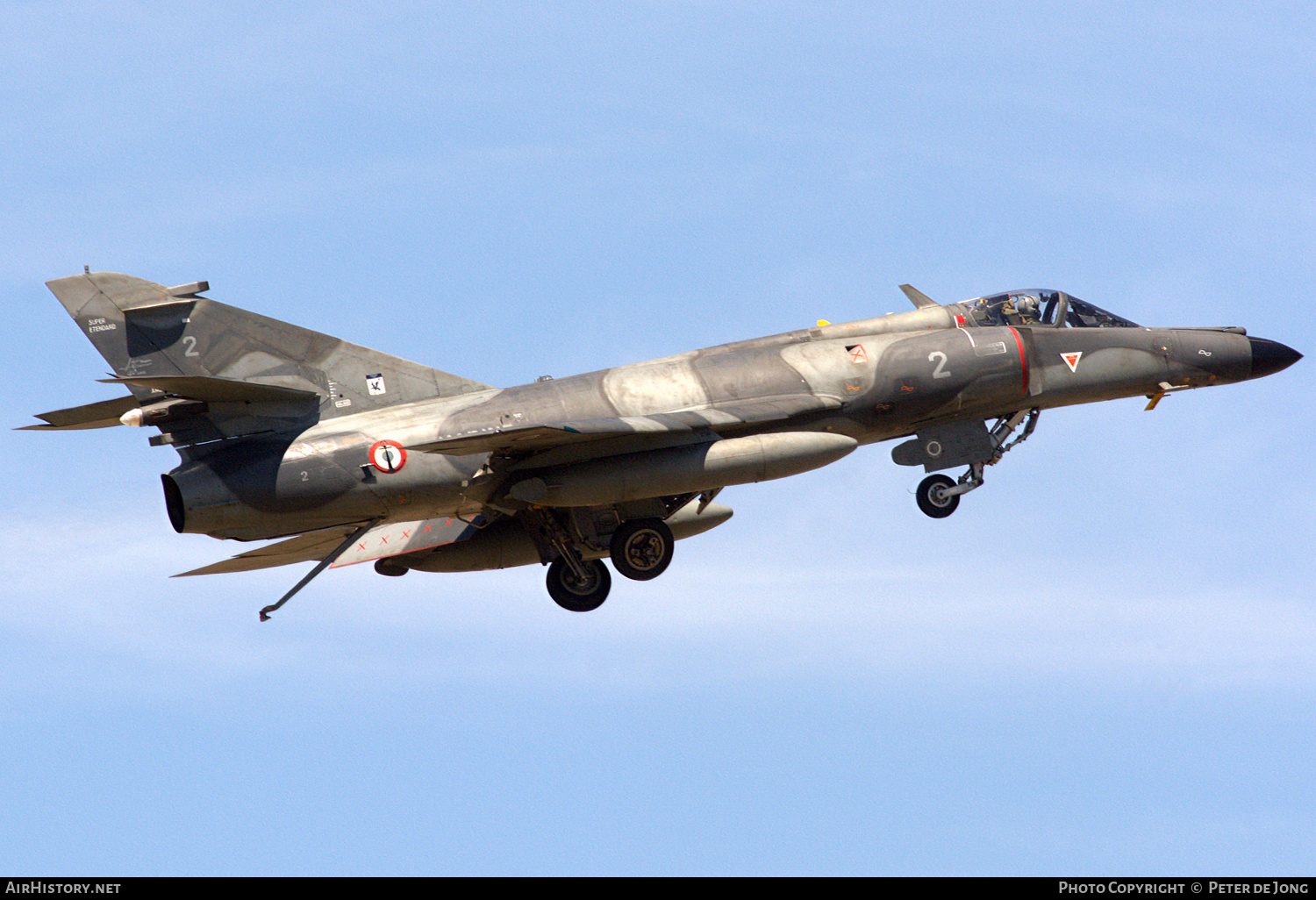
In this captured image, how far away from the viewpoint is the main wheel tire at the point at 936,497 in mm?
25422

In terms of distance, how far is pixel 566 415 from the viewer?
23469 millimetres

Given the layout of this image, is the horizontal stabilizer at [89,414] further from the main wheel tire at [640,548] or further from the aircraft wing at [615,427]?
the main wheel tire at [640,548]

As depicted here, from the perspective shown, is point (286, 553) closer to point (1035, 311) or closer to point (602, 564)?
point (602, 564)

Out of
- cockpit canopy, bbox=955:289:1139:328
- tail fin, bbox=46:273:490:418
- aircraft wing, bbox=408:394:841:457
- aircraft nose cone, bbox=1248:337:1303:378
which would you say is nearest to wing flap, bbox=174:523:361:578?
tail fin, bbox=46:273:490:418

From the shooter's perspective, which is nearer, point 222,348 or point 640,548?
point 222,348

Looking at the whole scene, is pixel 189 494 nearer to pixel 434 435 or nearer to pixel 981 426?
pixel 434 435

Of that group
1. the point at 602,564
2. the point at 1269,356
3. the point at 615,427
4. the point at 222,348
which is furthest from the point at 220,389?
the point at 1269,356

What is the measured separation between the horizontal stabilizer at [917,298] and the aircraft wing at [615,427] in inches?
111

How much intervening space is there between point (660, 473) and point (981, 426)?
5.60 m

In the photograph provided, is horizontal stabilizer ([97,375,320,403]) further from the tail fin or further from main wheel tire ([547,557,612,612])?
main wheel tire ([547,557,612,612])

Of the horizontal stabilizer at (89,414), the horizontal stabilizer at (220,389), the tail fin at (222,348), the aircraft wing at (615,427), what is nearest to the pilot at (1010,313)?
the aircraft wing at (615,427)

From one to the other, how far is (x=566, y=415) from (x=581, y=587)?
3320 mm

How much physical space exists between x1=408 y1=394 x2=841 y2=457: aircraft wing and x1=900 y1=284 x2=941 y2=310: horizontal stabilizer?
9.25 feet
